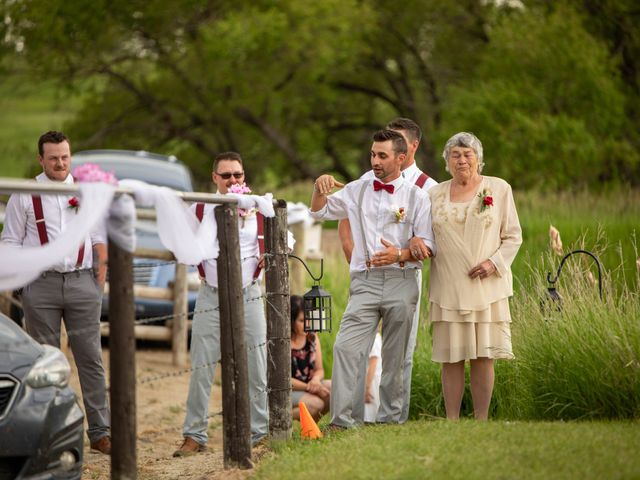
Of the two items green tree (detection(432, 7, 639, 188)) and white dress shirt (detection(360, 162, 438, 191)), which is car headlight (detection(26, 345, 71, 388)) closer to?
white dress shirt (detection(360, 162, 438, 191))

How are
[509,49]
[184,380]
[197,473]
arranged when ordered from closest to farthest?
[197,473] < [184,380] < [509,49]

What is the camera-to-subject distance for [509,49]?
30.5m

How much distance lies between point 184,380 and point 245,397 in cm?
634

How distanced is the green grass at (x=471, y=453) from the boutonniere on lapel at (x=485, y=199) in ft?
4.55

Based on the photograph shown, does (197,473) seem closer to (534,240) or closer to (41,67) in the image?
(534,240)

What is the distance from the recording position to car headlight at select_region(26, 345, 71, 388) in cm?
617

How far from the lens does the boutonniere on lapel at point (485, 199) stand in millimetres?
7562

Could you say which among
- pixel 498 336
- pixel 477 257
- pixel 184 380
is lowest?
pixel 184 380

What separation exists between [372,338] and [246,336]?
0.85m

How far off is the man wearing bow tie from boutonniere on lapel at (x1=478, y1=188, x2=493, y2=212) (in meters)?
0.35

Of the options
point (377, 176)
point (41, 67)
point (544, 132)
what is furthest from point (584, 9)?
point (377, 176)

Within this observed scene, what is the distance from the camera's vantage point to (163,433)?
1022 cm

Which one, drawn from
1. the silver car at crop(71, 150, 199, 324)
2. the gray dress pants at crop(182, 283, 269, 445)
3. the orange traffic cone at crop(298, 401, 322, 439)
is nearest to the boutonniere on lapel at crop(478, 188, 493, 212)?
the gray dress pants at crop(182, 283, 269, 445)

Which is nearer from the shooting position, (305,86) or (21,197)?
(21,197)
